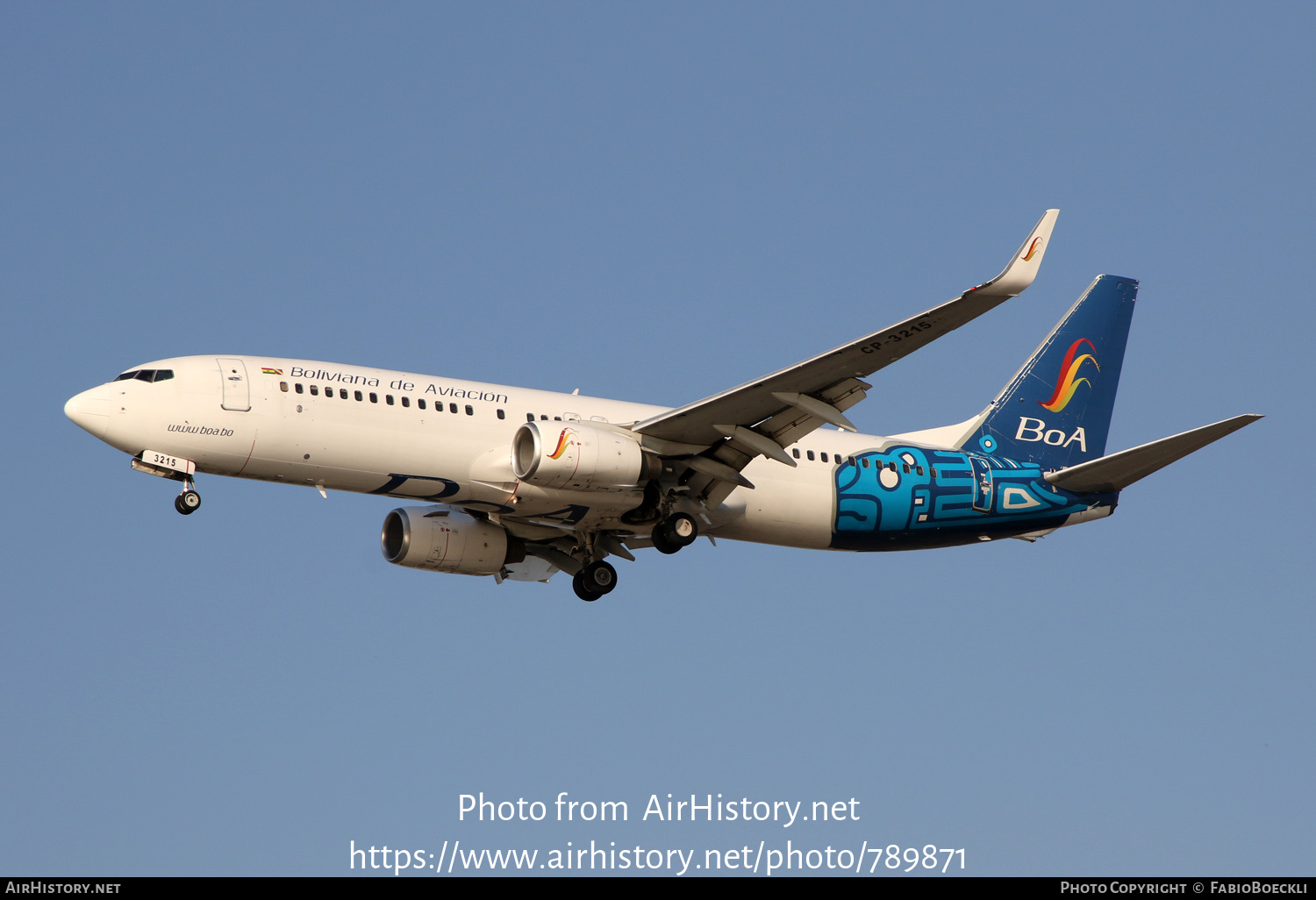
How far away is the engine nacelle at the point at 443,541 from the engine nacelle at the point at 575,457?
4758 mm

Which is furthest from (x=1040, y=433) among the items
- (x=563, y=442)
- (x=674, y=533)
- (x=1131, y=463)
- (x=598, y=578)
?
(x=563, y=442)

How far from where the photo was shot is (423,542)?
123 feet

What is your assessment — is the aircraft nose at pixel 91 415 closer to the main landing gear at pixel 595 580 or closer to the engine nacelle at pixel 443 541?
the engine nacelle at pixel 443 541

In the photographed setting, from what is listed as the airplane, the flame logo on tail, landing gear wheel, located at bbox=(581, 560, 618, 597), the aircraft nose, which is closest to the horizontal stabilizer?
the airplane

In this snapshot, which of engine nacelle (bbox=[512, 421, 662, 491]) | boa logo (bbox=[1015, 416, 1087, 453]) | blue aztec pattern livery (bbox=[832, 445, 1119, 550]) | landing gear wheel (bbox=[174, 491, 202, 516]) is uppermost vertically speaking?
boa logo (bbox=[1015, 416, 1087, 453])

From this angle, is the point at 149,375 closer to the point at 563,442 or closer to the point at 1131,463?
the point at 563,442

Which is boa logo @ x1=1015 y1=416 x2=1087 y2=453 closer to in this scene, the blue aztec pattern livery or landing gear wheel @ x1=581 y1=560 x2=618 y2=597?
the blue aztec pattern livery

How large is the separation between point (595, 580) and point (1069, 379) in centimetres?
1398

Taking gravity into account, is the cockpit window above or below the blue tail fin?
below

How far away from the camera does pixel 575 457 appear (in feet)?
107

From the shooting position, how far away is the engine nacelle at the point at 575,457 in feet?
107

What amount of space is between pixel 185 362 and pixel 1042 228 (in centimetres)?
1811

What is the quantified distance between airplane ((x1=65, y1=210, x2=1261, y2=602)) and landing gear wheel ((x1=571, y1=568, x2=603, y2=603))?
5 cm

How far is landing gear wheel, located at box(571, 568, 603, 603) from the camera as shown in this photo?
38219 millimetres
